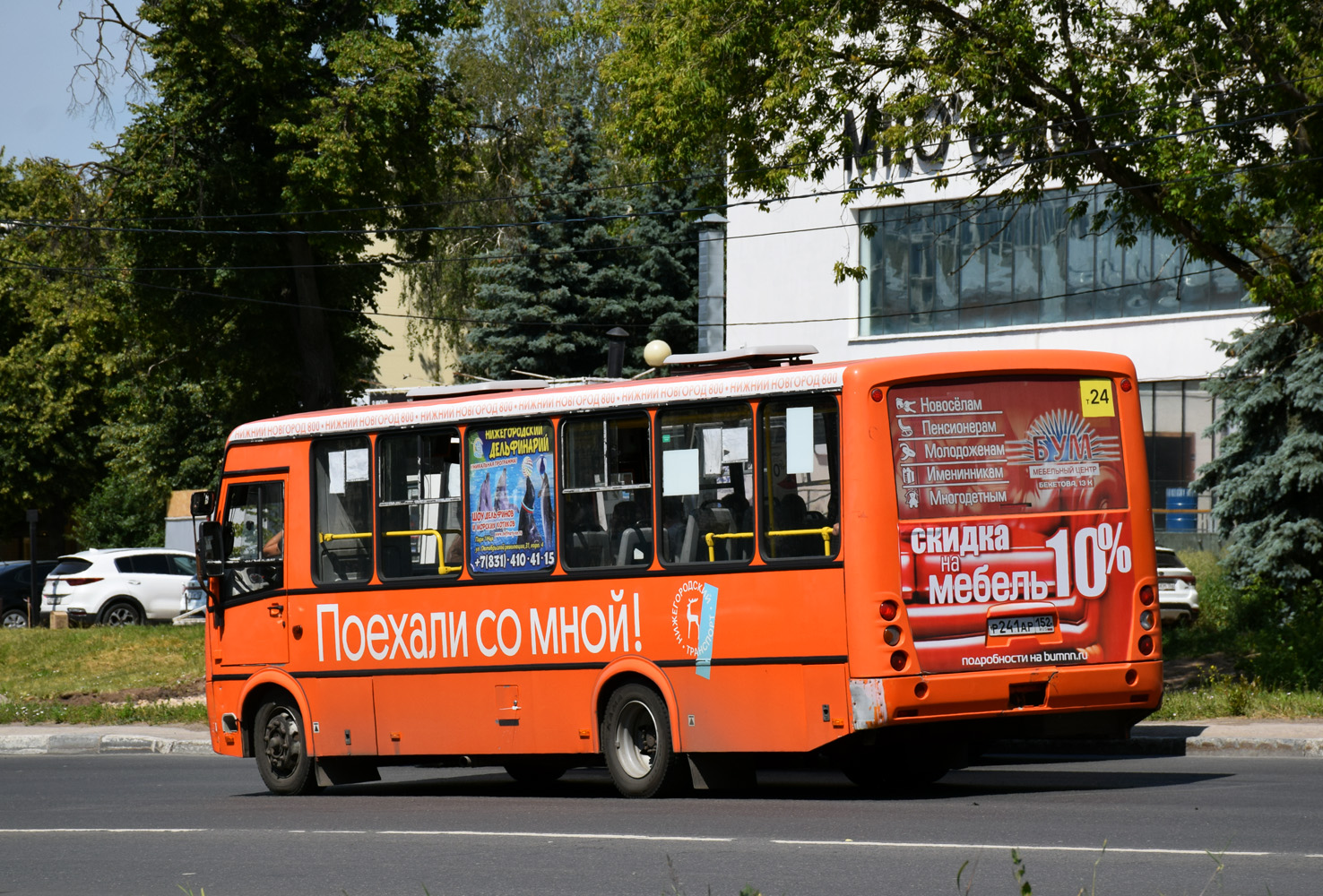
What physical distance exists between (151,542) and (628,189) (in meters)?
19.8

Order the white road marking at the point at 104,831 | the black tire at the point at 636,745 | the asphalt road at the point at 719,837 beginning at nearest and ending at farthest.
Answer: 1. the asphalt road at the point at 719,837
2. the white road marking at the point at 104,831
3. the black tire at the point at 636,745

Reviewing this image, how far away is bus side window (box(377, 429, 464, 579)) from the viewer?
13.4 metres

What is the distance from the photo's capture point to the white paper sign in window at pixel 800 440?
37.6 feet

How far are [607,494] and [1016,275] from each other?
33918mm

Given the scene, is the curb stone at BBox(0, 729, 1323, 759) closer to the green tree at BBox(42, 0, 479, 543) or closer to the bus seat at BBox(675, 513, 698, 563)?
the bus seat at BBox(675, 513, 698, 563)

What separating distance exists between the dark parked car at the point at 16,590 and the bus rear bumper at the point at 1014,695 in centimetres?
3135

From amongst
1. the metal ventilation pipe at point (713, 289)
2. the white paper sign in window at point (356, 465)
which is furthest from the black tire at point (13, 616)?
the white paper sign in window at point (356, 465)

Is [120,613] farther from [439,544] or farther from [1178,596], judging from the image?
[439,544]

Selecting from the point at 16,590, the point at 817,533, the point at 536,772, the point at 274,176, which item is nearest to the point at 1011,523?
the point at 817,533

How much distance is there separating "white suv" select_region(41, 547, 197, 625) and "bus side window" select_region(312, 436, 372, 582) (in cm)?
2165

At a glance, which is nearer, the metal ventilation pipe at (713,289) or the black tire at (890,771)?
the black tire at (890,771)

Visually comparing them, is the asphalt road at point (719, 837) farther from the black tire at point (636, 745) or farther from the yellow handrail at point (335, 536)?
the yellow handrail at point (335, 536)

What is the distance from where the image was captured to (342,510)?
46.1 feet

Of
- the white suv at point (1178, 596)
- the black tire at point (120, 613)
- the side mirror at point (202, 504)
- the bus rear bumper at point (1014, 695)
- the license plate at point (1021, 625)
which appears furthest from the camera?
the black tire at point (120, 613)
